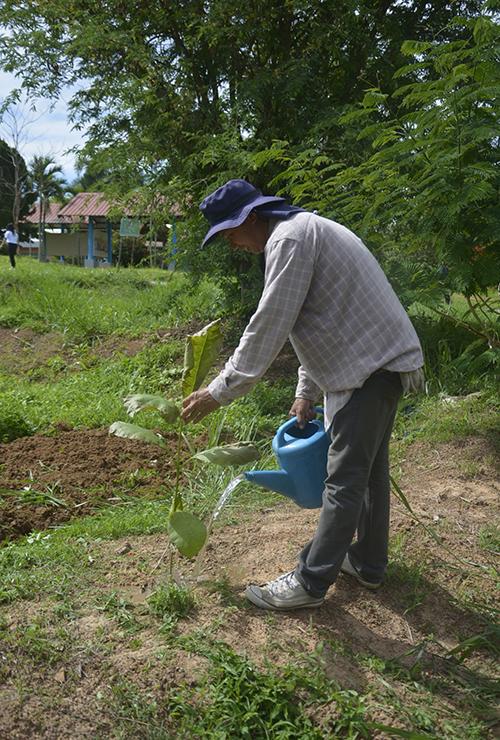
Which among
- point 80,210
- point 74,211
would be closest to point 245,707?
Result: point 80,210

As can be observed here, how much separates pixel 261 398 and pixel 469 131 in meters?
3.33

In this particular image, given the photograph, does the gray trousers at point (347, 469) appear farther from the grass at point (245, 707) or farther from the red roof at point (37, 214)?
the red roof at point (37, 214)

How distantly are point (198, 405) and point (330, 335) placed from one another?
592 millimetres

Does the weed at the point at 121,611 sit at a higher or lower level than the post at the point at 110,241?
lower

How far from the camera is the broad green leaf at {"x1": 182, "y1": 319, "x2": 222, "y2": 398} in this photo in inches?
126

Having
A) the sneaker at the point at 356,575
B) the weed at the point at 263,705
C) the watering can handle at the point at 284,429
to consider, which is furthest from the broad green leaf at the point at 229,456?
the weed at the point at 263,705

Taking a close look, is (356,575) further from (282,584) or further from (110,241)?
(110,241)

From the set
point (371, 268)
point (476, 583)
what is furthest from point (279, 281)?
point (476, 583)

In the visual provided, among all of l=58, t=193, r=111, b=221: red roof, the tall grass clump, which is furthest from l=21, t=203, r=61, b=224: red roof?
the tall grass clump

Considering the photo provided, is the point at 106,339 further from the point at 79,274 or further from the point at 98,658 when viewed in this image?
the point at 98,658

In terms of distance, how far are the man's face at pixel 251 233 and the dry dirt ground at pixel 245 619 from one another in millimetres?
1531

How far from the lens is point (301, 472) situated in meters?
3.08

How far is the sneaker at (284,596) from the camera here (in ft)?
9.71

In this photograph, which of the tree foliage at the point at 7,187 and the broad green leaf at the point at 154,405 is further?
the tree foliage at the point at 7,187
